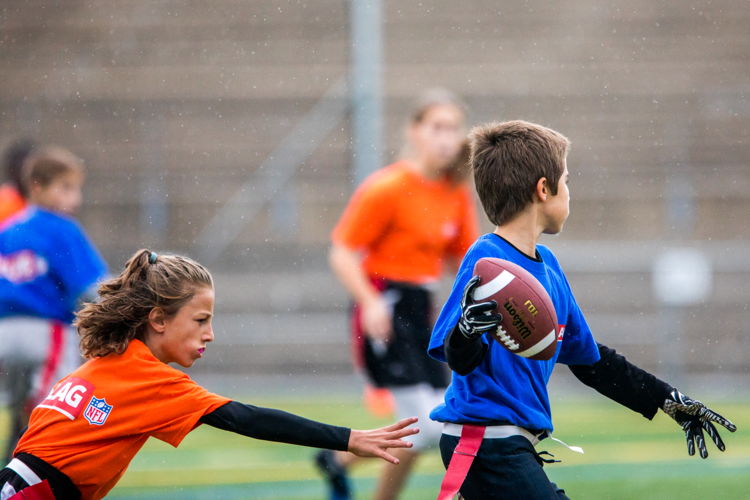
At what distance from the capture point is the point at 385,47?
12.3m

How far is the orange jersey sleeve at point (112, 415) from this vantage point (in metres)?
2.77

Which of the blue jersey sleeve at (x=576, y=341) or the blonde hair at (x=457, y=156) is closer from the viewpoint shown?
the blue jersey sleeve at (x=576, y=341)

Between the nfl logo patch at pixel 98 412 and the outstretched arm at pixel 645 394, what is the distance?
1132 millimetres

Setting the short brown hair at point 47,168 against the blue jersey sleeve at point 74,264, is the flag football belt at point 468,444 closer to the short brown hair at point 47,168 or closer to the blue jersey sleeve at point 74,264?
the blue jersey sleeve at point 74,264

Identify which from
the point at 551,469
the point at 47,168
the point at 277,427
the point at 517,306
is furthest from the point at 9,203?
the point at 517,306

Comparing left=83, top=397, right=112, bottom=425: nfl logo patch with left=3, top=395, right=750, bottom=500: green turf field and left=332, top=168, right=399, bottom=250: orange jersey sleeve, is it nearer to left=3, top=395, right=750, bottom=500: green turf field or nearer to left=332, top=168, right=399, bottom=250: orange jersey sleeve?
left=332, top=168, right=399, bottom=250: orange jersey sleeve

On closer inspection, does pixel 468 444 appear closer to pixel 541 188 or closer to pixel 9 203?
pixel 541 188

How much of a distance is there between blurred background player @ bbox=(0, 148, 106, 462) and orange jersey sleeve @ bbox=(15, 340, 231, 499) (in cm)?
198

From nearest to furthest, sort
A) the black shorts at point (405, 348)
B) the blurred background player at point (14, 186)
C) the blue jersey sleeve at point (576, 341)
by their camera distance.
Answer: the blue jersey sleeve at point (576, 341) → the black shorts at point (405, 348) → the blurred background player at point (14, 186)

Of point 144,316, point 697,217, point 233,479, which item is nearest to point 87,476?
point 144,316

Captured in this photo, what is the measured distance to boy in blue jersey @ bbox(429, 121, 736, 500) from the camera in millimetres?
2641

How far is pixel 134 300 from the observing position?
2.88 meters

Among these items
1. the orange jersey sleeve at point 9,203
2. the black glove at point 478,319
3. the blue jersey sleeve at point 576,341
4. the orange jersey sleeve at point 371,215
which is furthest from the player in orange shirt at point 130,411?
the orange jersey sleeve at point 9,203

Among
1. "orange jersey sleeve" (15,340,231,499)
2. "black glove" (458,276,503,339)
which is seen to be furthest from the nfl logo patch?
"black glove" (458,276,503,339)
